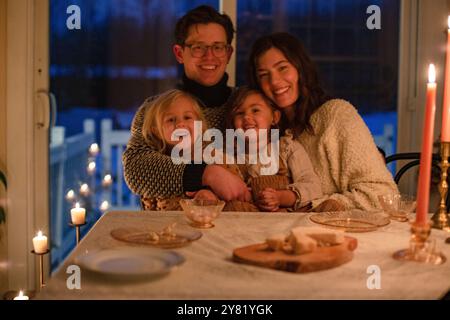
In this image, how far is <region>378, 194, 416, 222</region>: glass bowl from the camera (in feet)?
5.41

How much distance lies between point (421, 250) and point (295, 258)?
0.30 m

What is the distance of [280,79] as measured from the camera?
2365 millimetres

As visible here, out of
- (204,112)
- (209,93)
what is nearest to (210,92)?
(209,93)

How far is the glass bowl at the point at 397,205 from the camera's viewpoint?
64.9 inches

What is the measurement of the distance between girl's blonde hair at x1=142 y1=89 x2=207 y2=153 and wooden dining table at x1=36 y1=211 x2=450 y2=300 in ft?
3.28

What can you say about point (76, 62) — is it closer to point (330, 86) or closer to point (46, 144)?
point (46, 144)

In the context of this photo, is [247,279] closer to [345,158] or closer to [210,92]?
[345,158]

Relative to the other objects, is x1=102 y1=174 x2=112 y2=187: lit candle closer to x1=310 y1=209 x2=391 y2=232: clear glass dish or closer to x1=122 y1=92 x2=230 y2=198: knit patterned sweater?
x1=122 y1=92 x2=230 y2=198: knit patterned sweater

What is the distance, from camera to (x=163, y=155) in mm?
2314

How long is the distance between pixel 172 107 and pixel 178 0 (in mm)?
1044

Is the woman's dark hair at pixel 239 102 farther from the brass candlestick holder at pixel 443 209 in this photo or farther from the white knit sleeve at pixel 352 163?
the brass candlestick holder at pixel 443 209

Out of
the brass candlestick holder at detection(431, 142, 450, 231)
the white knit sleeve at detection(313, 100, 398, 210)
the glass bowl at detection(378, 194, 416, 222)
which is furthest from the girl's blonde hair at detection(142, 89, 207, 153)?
the brass candlestick holder at detection(431, 142, 450, 231)

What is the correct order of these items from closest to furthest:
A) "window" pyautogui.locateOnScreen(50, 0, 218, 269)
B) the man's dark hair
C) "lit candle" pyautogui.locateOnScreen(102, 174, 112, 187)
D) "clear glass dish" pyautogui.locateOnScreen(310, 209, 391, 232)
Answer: "clear glass dish" pyautogui.locateOnScreen(310, 209, 391, 232), the man's dark hair, "window" pyautogui.locateOnScreen(50, 0, 218, 269), "lit candle" pyautogui.locateOnScreen(102, 174, 112, 187)

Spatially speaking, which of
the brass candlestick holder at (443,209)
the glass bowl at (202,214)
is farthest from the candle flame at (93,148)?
the brass candlestick holder at (443,209)
